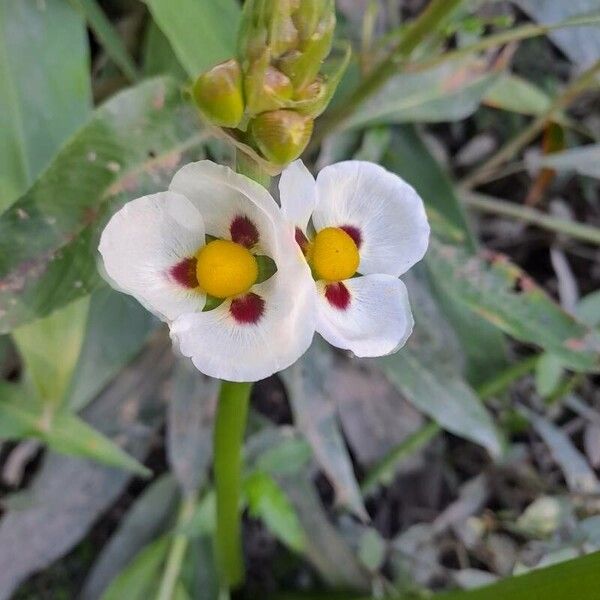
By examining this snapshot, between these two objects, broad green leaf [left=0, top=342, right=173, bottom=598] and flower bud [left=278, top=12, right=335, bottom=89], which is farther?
broad green leaf [left=0, top=342, right=173, bottom=598]

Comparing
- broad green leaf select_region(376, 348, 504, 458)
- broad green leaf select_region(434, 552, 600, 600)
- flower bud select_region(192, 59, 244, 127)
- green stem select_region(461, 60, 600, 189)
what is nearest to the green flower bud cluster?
flower bud select_region(192, 59, 244, 127)

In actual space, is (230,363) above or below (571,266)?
above

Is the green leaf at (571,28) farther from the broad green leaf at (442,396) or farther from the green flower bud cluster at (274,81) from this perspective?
the green flower bud cluster at (274,81)

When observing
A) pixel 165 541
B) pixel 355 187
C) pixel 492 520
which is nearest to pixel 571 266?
pixel 492 520

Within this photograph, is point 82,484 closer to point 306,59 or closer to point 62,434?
point 62,434

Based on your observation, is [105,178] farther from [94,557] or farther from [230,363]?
[94,557]

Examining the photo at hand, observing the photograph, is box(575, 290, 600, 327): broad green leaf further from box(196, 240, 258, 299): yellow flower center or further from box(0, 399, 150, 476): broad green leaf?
box(196, 240, 258, 299): yellow flower center
